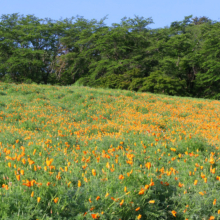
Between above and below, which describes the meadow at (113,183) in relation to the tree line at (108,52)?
below

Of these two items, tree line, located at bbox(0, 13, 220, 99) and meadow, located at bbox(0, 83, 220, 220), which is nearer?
meadow, located at bbox(0, 83, 220, 220)

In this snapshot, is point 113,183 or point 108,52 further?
point 108,52

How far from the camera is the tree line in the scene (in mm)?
31469

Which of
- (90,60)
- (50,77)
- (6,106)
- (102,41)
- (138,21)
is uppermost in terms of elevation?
(138,21)

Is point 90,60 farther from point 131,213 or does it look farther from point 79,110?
point 131,213

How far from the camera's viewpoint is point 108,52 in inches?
1362

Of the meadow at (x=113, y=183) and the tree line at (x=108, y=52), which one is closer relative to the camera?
the meadow at (x=113, y=183)

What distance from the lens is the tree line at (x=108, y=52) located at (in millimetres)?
31469

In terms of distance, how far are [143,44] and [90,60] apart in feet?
31.4

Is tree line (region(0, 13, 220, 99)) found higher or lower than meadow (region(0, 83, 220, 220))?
higher

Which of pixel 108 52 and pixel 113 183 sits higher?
pixel 108 52

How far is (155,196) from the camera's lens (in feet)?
8.80

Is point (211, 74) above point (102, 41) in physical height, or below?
below

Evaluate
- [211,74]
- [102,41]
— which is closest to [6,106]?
[102,41]
